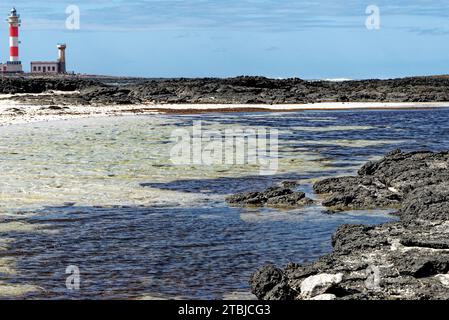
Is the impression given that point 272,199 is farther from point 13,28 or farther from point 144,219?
point 13,28

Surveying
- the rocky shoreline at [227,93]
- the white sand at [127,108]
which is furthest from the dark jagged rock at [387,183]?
the rocky shoreline at [227,93]

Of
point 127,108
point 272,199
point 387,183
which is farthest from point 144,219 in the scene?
point 127,108

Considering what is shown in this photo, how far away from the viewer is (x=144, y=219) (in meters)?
13.0

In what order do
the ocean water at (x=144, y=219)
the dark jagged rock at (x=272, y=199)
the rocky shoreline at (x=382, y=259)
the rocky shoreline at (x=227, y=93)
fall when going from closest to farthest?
the rocky shoreline at (x=382, y=259) < the ocean water at (x=144, y=219) < the dark jagged rock at (x=272, y=199) < the rocky shoreline at (x=227, y=93)

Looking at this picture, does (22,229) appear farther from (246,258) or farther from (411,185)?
(411,185)

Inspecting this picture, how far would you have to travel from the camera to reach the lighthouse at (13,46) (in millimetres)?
109250

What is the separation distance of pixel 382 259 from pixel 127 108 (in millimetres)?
37498

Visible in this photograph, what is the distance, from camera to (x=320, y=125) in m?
36.6

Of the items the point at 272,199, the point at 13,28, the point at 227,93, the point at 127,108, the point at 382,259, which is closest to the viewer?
the point at 382,259

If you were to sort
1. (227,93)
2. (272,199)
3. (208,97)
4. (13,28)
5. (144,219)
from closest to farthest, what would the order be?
(144,219), (272,199), (208,97), (227,93), (13,28)

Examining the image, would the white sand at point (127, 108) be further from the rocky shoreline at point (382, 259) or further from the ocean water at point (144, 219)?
the rocky shoreline at point (382, 259)

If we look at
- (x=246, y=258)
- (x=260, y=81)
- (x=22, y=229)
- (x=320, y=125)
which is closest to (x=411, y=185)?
(x=246, y=258)

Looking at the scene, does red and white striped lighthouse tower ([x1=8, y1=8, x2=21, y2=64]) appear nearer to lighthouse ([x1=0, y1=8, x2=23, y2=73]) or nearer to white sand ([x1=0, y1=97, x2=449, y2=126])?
lighthouse ([x1=0, y1=8, x2=23, y2=73])

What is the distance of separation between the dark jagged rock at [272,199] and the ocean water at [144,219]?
30 centimetres
